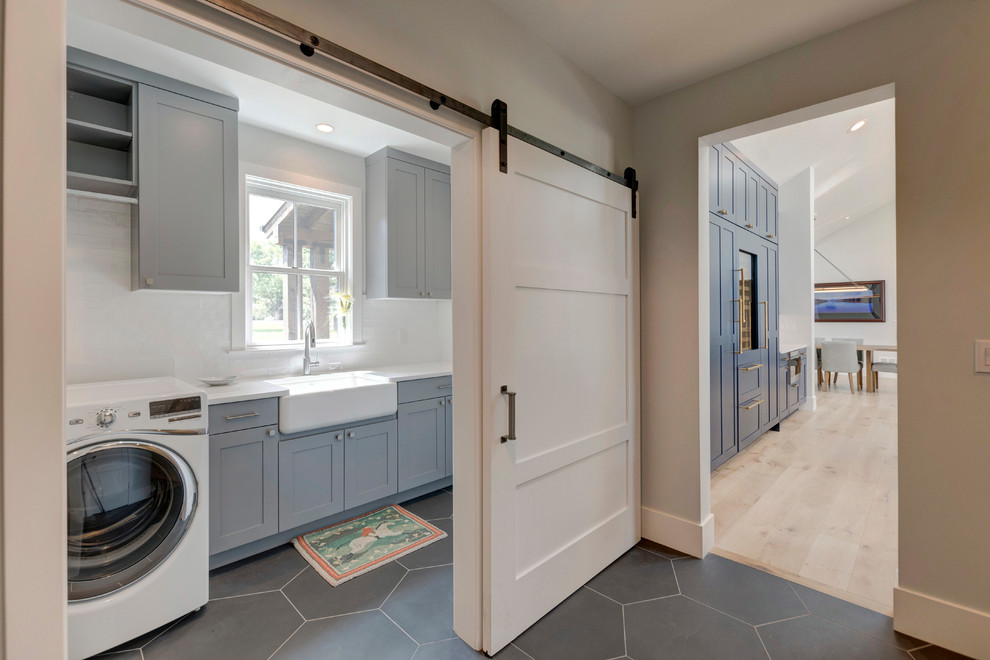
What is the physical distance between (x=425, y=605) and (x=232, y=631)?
78cm

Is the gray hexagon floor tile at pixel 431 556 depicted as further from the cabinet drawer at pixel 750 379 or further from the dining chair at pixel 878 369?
the dining chair at pixel 878 369

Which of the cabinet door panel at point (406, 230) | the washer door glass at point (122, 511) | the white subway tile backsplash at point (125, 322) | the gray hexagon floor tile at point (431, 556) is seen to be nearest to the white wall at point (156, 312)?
the white subway tile backsplash at point (125, 322)

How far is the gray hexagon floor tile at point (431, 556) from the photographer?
93.1 inches

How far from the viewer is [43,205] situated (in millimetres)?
885

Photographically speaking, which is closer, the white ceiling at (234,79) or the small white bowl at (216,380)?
the white ceiling at (234,79)

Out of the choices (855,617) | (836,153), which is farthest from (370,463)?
(836,153)

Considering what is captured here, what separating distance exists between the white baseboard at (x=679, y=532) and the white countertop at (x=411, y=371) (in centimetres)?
162

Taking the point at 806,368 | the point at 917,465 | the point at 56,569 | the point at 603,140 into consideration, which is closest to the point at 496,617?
the point at 56,569

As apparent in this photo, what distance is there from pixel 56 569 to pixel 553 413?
1.59 metres

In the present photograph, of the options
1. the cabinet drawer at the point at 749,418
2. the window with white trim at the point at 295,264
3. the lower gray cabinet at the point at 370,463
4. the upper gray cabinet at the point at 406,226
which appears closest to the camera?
the lower gray cabinet at the point at 370,463

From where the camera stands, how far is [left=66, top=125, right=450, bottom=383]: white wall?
90.7 inches

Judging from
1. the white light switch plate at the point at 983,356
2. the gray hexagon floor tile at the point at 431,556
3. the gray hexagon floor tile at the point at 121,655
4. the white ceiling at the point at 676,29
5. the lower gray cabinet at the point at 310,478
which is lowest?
the gray hexagon floor tile at the point at 121,655

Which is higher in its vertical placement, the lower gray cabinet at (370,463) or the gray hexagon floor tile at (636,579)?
the lower gray cabinet at (370,463)

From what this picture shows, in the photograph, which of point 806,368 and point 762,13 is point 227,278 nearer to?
point 762,13
